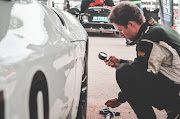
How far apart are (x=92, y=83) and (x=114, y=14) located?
5.52 ft

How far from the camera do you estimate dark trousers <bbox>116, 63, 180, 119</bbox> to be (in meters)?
1.70

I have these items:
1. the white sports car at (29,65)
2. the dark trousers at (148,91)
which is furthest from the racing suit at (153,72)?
the white sports car at (29,65)

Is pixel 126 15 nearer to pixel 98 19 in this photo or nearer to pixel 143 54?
pixel 143 54

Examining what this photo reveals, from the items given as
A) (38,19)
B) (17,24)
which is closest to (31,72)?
(17,24)

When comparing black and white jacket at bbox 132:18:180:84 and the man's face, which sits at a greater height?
the man's face

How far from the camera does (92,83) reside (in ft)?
11.2

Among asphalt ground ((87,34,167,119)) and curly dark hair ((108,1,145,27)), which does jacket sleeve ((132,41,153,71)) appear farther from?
asphalt ground ((87,34,167,119))

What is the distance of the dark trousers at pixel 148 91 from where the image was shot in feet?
5.57

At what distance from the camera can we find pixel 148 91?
1748 millimetres

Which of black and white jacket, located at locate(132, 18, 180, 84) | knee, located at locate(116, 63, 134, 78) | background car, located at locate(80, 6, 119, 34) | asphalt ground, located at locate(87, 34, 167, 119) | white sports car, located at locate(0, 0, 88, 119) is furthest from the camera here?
background car, located at locate(80, 6, 119, 34)

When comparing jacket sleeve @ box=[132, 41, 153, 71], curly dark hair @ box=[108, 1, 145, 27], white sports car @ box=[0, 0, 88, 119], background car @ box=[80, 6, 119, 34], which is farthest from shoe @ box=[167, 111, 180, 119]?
background car @ box=[80, 6, 119, 34]

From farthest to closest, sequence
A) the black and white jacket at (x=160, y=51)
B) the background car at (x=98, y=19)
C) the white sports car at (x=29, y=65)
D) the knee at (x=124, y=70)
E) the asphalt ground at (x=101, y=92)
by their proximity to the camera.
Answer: the background car at (x=98, y=19) < the asphalt ground at (x=101, y=92) < the knee at (x=124, y=70) < the black and white jacket at (x=160, y=51) < the white sports car at (x=29, y=65)

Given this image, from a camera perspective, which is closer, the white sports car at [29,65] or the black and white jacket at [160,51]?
the white sports car at [29,65]

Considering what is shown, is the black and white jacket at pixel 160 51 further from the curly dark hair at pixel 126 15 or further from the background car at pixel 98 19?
the background car at pixel 98 19
